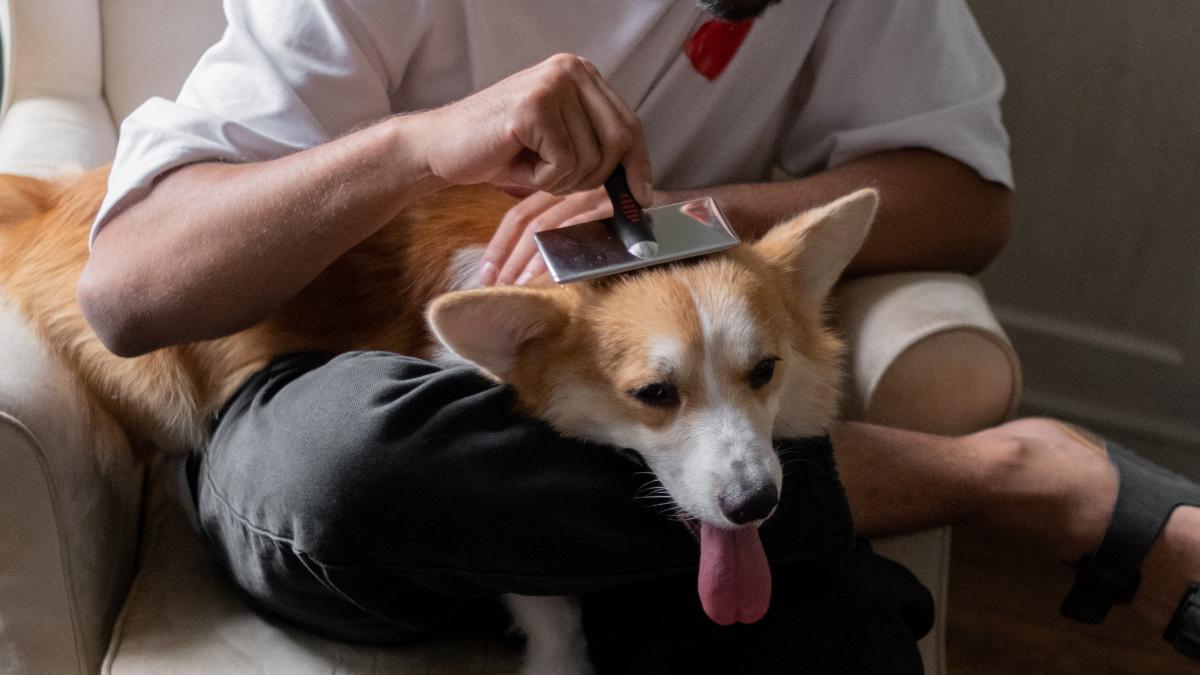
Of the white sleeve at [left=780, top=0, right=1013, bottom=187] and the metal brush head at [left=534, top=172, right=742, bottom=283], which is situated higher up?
the metal brush head at [left=534, top=172, right=742, bottom=283]

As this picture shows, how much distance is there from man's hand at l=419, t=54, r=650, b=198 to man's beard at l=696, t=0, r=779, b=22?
25 centimetres

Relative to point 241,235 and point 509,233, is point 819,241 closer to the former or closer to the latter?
point 509,233

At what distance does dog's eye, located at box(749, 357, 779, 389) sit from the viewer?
0.95 metres

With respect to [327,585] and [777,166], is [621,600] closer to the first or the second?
[327,585]

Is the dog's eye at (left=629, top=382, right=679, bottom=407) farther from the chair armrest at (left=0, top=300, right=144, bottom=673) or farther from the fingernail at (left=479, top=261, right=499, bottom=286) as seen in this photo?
the chair armrest at (left=0, top=300, right=144, bottom=673)

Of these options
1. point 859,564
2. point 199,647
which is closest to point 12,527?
point 199,647

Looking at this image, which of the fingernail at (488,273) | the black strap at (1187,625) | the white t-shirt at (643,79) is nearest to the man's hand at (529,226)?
the fingernail at (488,273)

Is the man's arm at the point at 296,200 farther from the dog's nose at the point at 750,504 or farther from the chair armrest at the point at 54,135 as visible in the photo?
the chair armrest at the point at 54,135

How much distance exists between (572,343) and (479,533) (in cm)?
18

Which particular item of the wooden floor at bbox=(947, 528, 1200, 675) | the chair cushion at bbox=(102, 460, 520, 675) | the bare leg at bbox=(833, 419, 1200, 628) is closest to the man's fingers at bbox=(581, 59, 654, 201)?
the bare leg at bbox=(833, 419, 1200, 628)

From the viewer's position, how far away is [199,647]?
1031mm

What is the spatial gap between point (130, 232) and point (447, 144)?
1.04 ft

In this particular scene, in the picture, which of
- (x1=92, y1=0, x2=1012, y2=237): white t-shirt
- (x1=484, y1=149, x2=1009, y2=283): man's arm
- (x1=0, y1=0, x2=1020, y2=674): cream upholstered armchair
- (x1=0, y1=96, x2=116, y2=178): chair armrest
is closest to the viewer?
(x1=0, y1=0, x2=1020, y2=674): cream upholstered armchair

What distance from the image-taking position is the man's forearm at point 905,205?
1.23m
